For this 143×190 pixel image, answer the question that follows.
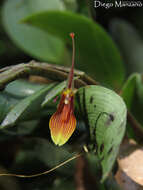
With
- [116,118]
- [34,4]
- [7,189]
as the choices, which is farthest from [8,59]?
[116,118]

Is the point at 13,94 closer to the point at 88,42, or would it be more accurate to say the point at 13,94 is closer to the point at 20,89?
the point at 20,89

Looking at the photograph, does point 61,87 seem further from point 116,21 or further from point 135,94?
point 116,21

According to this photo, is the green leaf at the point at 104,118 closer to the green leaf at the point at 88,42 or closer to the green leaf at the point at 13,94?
the green leaf at the point at 13,94

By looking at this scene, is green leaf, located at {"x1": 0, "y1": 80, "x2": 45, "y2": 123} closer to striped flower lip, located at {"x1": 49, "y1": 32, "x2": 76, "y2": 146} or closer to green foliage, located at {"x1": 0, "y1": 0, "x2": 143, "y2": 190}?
green foliage, located at {"x1": 0, "y1": 0, "x2": 143, "y2": 190}

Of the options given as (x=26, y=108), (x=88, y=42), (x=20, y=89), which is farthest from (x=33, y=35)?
(x=26, y=108)

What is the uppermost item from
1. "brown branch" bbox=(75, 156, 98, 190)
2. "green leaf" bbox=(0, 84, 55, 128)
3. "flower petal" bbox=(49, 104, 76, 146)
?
"green leaf" bbox=(0, 84, 55, 128)

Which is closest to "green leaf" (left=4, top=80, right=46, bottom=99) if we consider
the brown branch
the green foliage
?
the green foliage
